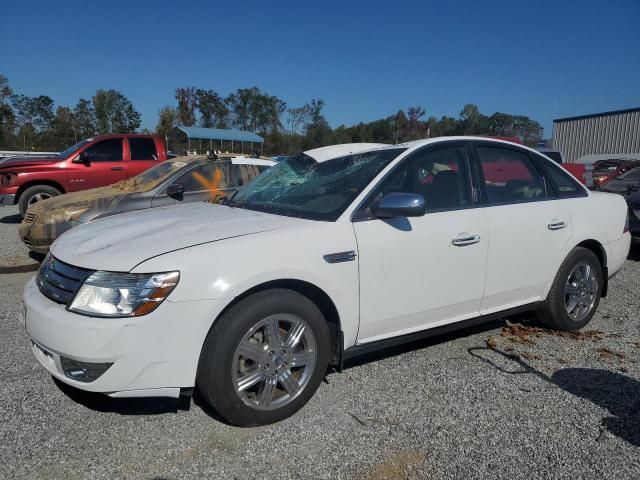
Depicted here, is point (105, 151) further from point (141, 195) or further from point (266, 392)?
point (266, 392)

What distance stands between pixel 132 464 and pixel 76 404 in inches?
31.3

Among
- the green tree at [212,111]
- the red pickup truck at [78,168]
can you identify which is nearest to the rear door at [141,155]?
the red pickup truck at [78,168]

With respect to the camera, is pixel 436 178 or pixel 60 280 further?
pixel 436 178

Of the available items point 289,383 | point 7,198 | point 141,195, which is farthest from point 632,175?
point 7,198

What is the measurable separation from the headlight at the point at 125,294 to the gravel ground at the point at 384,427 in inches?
30.2

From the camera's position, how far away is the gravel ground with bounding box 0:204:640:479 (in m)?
2.47

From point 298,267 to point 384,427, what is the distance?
3.42 ft

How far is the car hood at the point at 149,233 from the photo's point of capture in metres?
2.62

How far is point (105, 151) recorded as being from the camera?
10.5 metres

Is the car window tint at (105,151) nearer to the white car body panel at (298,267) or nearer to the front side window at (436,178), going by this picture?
the white car body panel at (298,267)

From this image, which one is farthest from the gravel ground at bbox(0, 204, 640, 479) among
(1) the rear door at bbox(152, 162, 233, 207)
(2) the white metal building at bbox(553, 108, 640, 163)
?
(2) the white metal building at bbox(553, 108, 640, 163)

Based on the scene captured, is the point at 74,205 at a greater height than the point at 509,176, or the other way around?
the point at 509,176

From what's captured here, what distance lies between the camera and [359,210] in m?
3.11

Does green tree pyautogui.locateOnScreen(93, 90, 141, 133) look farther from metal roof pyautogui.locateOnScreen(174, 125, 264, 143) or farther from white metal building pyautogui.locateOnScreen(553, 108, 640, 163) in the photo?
white metal building pyautogui.locateOnScreen(553, 108, 640, 163)
